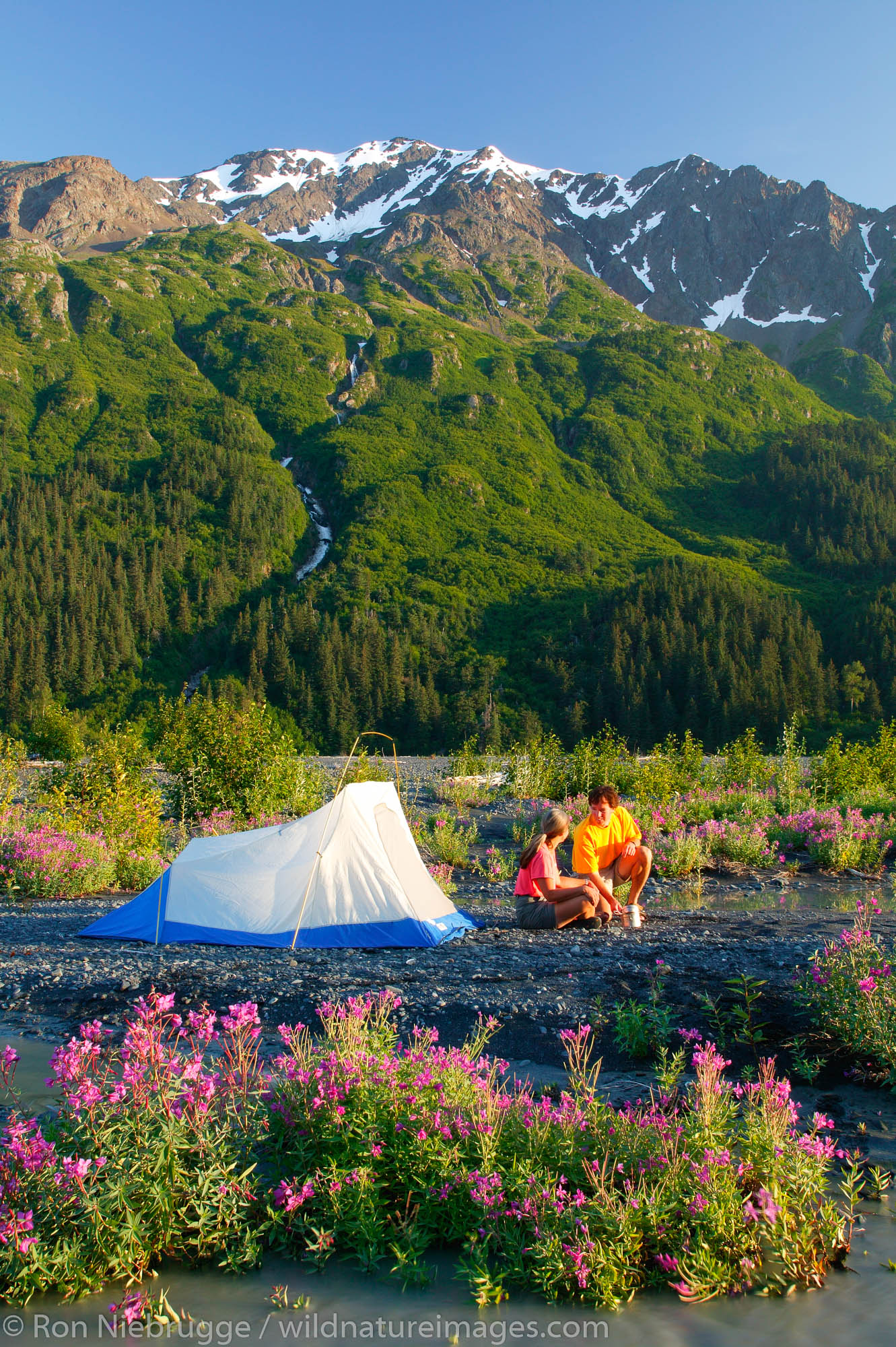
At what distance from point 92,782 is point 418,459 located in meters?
143

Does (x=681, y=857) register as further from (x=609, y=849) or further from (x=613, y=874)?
(x=609, y=849)

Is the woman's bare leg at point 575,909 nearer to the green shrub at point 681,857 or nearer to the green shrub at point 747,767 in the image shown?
the green shrub at point 681,857

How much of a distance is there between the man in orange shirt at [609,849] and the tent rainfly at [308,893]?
183 centimetres

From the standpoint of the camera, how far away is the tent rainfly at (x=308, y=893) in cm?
964

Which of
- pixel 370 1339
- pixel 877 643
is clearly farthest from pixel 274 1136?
pixel 877 643

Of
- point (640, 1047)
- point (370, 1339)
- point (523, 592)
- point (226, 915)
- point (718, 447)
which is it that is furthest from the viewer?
point (718, 447)

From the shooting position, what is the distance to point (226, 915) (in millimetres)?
9789

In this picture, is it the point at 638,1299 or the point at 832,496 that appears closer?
the point at 638,1299

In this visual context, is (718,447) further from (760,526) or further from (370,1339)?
(370,1339)

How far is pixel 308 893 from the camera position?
9727 millimetres

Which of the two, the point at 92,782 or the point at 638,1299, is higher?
the point at 92,782

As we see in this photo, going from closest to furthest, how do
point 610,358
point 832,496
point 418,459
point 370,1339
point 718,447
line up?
point 370,1339 < point 832,496 < point 418,459 < point 718,447 < point 610,358

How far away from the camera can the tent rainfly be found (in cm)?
964

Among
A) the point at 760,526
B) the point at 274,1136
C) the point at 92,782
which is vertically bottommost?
the point at 274,1136
